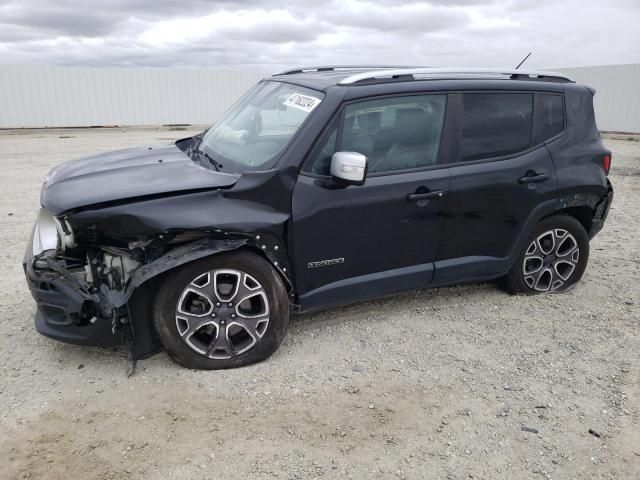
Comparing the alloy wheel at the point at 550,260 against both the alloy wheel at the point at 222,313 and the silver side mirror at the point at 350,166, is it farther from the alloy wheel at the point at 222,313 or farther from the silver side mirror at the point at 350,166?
the alloy wheel at the point at 222,313

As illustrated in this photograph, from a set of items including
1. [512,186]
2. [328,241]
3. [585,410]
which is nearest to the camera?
[585,410]

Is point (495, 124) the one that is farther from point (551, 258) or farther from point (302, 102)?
point (302, 102)

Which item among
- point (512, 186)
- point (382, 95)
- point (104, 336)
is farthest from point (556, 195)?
point (104, 336)

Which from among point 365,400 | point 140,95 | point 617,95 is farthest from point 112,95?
point 365,400

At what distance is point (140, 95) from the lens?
23.7 metres

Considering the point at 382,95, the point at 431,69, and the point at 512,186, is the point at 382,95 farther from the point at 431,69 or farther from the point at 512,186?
the point at 512,186

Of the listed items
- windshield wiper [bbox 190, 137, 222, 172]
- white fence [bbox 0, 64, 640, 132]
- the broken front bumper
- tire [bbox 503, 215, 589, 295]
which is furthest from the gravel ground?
white fence [bbox 0, 64, 640, 132]

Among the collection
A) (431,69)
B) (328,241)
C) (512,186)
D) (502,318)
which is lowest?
(502,318)

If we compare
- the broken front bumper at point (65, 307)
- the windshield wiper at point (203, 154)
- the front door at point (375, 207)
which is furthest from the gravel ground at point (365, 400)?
the windshield wiper at point (203, 154)

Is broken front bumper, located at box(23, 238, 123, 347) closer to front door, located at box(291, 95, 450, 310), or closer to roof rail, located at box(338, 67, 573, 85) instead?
front door, located at box(291, 95, 450, 310)

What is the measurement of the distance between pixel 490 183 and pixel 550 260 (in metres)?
1.10

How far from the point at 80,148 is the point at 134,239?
13.5m

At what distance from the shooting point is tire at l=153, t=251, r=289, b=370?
3396 millimetres

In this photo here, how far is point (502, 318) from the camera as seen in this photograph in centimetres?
440
